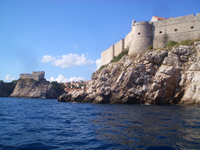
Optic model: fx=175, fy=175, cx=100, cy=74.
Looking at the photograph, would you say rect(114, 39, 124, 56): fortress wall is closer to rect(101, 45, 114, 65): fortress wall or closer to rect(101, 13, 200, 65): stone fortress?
rect(101, 45, 114, 65): fortress wall

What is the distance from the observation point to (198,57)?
2441cm

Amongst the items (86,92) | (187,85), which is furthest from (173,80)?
(86,92)

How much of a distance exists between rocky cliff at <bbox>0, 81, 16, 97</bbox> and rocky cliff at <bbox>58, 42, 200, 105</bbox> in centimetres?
5689

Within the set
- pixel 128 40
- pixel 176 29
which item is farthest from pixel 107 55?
pixel 176 29

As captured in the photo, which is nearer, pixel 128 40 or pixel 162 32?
pixel 162 32

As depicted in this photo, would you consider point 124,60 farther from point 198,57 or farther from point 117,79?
point 198,57

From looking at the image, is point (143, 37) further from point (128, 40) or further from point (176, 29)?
point (176, 29)

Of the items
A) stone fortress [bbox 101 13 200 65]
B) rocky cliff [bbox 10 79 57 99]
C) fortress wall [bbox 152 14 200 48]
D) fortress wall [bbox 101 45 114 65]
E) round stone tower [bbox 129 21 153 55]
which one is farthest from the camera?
rocky cliff [bbox 10 79 57 99]

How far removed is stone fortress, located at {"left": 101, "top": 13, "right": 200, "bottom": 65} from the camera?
2872cm

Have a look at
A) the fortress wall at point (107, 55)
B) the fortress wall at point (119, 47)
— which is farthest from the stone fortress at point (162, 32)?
the fortress wall at point (107, 55)

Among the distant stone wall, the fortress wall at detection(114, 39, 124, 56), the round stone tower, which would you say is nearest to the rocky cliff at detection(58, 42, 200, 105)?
the round stone tower

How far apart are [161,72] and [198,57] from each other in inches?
210

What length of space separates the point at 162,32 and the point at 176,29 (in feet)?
7.64

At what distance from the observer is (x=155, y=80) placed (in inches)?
1005
